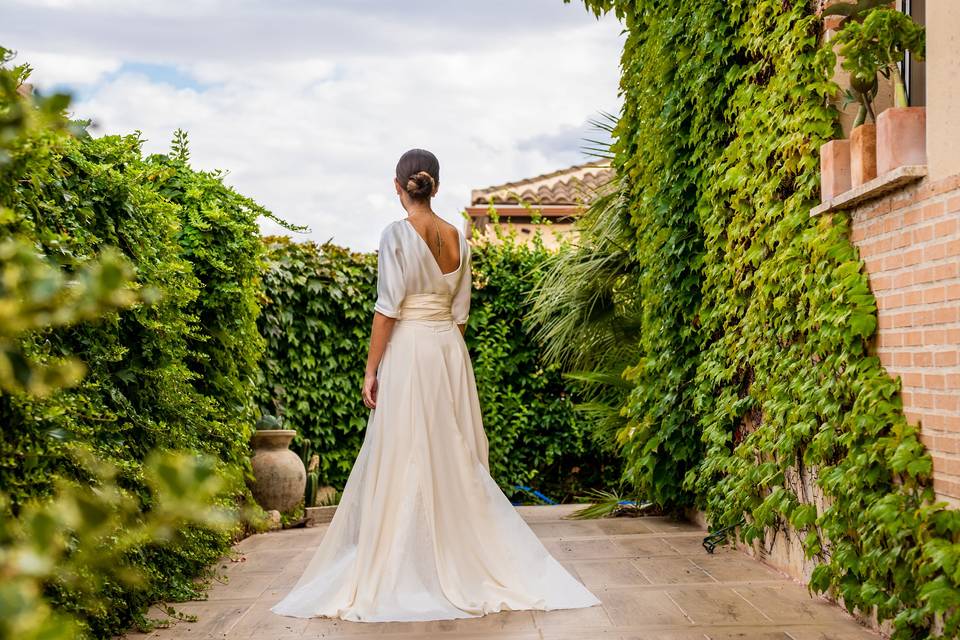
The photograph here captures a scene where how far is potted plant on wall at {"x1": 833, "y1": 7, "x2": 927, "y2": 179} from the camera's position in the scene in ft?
10.8

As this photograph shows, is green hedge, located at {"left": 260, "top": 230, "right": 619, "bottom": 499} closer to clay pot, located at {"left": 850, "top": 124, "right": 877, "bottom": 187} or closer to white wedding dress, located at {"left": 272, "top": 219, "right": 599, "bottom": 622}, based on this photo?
white wedding dress, located at {"left": 272, "top": 219, "right": 599, "bottom": 622}

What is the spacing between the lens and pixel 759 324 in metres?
4.73

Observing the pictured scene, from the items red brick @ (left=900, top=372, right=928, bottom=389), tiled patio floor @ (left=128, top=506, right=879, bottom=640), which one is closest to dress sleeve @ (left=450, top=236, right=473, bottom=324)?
tiled patio floor @ (left=128, top=506, right=879, bottom=640)

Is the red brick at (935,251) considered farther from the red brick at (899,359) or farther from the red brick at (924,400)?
the red brick at (924,400)

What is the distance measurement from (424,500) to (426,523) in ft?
0.35

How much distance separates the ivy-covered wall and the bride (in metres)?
1.26

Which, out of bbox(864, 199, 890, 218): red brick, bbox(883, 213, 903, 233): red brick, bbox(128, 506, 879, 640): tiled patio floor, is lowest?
bbox(128, 506, 879, 640): tiled patio floor

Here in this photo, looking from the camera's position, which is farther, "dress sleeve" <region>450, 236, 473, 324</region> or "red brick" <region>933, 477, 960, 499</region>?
"dress sleeve" <region>450, 236, 473, 324</region>

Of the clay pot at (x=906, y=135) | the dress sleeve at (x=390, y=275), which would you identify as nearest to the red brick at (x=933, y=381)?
the clay pot at (x=906, y=135)

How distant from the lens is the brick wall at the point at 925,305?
300cm

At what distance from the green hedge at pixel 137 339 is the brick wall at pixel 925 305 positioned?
8.15 ft

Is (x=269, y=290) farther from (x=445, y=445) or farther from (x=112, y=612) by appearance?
(x=112, y=612)

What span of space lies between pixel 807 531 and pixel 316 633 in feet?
7.45

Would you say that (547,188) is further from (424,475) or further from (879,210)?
(879,210)
